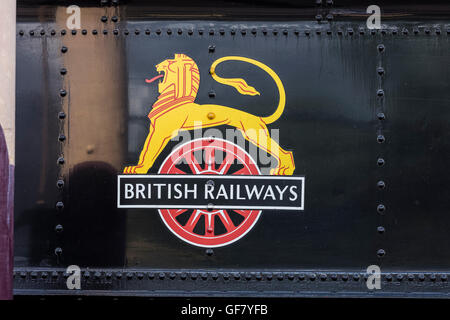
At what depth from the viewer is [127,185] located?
141 cm

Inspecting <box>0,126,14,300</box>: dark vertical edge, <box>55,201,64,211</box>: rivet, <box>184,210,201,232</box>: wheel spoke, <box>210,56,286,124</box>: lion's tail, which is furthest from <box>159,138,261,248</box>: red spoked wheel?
<box>0,126,14,300</box>: dark vertical edge

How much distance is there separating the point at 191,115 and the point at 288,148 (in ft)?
1.24

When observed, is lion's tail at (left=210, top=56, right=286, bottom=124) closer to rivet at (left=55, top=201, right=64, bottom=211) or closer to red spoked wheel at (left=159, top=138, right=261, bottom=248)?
red spoked wheel at (left=159, top=138, right=261, bottom=248)

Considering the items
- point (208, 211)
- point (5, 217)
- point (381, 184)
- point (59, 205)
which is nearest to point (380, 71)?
point (381, 184)

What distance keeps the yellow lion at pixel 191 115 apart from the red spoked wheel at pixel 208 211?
64 millimetres

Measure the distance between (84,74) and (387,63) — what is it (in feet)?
3.70

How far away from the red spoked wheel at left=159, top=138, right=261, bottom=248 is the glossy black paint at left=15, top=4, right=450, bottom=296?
0.04 metres

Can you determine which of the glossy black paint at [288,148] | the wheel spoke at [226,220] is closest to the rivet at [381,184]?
the glossy black paint at [288,148]

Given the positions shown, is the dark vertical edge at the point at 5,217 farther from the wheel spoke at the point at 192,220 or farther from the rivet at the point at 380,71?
the rivet at the point at 380,71

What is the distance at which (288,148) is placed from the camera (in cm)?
141

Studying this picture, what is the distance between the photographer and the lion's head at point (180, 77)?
1412 mm

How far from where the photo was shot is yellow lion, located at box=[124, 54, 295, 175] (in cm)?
140

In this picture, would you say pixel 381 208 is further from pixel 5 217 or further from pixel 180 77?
pixel 5 217

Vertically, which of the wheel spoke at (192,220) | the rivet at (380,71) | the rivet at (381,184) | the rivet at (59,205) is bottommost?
the wheel spoke at (192,220)
